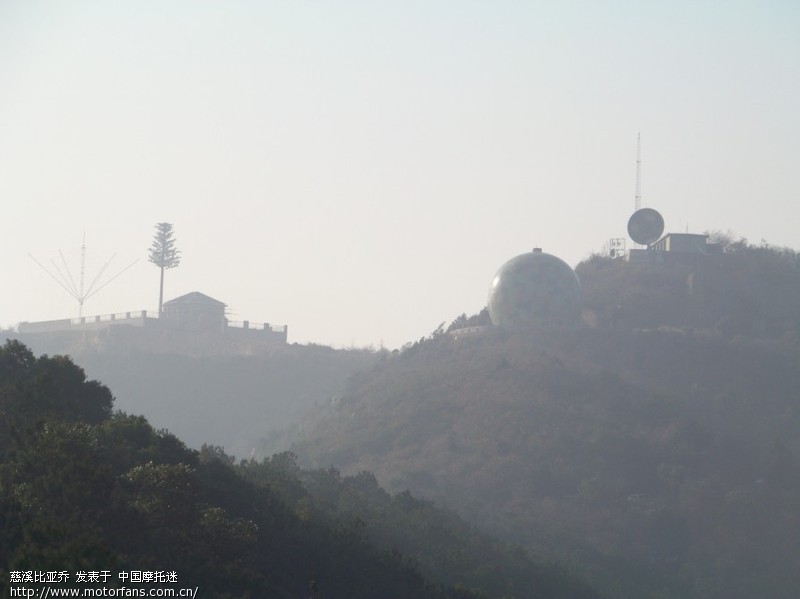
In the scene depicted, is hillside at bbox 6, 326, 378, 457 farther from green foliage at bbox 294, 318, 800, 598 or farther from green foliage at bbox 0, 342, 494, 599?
green foliage at bbox 0, 342, 494, 599

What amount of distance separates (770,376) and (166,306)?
52.4 m

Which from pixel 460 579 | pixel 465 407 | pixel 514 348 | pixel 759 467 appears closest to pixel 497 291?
pixel 514 348

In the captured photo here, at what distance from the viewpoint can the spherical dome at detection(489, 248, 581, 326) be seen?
77.7m

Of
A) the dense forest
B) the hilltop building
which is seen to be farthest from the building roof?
the dense forest

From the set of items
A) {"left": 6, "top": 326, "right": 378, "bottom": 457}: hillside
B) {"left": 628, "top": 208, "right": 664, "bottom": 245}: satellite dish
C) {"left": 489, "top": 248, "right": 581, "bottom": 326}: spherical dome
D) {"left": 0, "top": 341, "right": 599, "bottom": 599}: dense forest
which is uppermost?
{"left": 628, "top": 208, "right": 664, "bottom": 245}: satellite dish

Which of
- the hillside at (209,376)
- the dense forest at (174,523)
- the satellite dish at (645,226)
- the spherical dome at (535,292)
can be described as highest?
the satellite dish at (645,226)

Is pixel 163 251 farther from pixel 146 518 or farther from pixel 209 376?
pixel 146 518

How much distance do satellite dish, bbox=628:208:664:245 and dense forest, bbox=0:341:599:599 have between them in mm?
57375

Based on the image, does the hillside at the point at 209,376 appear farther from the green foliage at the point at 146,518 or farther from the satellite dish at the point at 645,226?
the green foliage at the point at 146,518

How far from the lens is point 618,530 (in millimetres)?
51906

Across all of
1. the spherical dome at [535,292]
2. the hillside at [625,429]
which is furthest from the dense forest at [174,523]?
the spherical dome at [535,292]

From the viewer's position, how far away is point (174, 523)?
2220 cm

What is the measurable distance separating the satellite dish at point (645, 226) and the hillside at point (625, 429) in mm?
2460

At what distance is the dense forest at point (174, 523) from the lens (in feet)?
65.1
